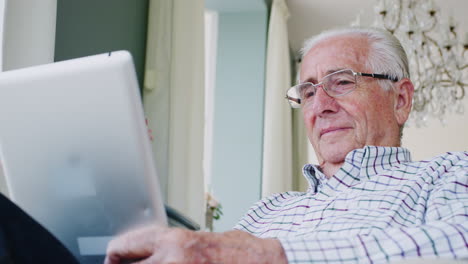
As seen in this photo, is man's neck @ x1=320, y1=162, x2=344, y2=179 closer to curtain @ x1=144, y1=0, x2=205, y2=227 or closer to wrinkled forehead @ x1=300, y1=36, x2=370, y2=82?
wrinkled forehead @ x1=300, y1=36, x2=370, y2=82

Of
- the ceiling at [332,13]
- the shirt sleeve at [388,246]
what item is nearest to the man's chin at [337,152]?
the shirt sleeve at [388,246]

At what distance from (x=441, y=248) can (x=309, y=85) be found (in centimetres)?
81

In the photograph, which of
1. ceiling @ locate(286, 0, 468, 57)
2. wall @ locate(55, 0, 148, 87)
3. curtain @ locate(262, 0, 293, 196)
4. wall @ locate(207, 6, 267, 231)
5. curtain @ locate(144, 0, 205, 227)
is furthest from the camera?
ceiling @ locate(286, 0, 468, 57)

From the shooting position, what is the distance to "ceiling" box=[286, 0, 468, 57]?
16.5 ft

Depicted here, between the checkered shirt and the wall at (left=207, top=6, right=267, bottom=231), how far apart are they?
10.2 feet

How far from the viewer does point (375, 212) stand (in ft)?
3.87

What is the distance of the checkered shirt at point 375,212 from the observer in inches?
34.2

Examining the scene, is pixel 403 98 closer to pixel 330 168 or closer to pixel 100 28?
pixel 330 168

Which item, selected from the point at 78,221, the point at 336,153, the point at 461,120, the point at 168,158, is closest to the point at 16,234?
the point at 78,221

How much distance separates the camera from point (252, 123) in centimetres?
478

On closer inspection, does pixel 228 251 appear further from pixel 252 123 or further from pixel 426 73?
pixel 252 123

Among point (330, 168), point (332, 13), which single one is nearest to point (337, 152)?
point (330, 168)

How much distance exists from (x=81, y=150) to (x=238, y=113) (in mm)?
4046

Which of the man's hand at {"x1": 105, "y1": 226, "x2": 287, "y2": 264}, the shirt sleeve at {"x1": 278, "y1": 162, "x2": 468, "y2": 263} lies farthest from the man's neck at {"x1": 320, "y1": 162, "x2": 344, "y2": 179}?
the man's hand at {"x1": 105, "y1": 226, "x2": 287, "y2": 264}
